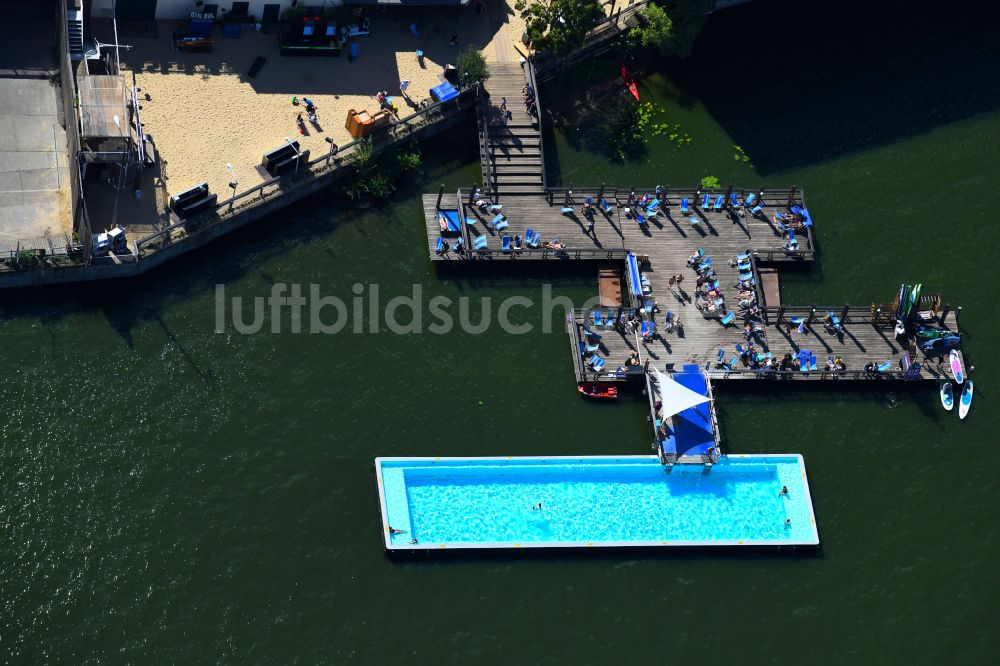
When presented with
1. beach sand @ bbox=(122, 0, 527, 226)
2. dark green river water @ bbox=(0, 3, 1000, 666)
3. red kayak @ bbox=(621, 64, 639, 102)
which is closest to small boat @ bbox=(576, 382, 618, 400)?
dark green river water @ bbox=(0, 3, 1000, 666)

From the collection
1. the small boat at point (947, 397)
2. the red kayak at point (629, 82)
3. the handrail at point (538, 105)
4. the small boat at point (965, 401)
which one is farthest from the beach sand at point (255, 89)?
the small boat at point (965, 401)

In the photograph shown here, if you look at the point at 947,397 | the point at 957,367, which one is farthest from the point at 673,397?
the point at 957,367

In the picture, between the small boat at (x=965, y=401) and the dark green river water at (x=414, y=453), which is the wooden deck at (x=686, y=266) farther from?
the small boat at (x=965, y=401)

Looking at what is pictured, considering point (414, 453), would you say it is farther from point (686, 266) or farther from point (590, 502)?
point (686, 266)

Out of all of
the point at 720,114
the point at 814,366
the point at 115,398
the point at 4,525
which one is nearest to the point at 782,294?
the point at 814,366

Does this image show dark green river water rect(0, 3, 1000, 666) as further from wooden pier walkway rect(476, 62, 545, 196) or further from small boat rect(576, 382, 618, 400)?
wooden pier walkway rect(476, 62, 545, 196)
